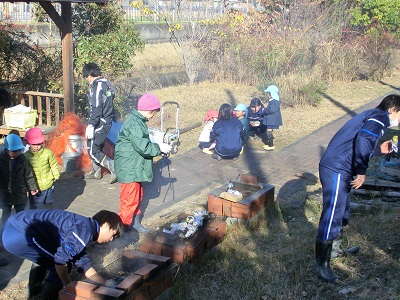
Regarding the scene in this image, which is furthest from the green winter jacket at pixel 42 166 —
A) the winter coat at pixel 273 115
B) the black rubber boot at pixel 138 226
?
the winter coat at pixel 273 115

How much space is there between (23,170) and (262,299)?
3.05 meters

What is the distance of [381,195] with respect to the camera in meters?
7.62

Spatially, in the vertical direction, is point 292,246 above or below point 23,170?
below

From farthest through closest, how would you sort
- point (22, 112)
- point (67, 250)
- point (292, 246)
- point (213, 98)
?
point (213, 98)
point (22, 112)
point (292, 246)
point (67, 250)

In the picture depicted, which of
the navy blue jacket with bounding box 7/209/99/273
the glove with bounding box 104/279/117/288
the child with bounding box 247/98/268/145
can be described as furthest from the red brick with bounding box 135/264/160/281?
the child with bounding box 247/98/268/145

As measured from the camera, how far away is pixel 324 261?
209 inches

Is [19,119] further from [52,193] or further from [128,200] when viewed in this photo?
[128,200]

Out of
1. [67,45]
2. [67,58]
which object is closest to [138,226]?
[67,58]

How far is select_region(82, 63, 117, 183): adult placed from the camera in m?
8.69

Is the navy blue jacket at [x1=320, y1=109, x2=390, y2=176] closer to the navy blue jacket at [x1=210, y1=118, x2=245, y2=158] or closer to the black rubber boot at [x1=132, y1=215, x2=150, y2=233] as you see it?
the black rubber boot at [x1=132, y1=215, x2=150, y2=233]

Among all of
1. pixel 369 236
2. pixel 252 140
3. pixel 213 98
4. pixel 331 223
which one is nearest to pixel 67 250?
pixel 331 223

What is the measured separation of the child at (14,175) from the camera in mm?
6090

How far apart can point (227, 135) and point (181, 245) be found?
506cm

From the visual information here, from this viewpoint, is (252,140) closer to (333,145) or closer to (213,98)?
(213,98)
